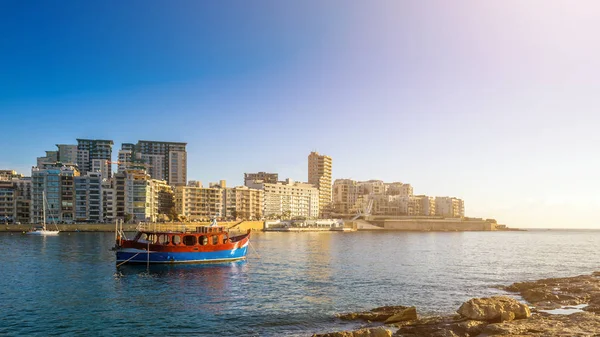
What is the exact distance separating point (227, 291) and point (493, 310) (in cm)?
2147

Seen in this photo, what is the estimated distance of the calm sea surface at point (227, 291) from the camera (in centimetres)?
2771

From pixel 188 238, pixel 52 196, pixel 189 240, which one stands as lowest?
pixel 189 240

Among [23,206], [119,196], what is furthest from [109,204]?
[23,206]

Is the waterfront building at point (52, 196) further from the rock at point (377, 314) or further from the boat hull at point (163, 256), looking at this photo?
the rock at point (377, 314)

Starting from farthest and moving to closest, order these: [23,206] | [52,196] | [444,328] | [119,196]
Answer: [23,206]
[119,196]
[52,196]
[444,328]

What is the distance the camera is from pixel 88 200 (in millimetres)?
142875

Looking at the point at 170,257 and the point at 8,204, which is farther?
the point at 8,204

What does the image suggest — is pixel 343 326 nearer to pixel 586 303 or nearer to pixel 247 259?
pixel 586 303

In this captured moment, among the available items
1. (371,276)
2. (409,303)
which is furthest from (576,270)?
(409,303)

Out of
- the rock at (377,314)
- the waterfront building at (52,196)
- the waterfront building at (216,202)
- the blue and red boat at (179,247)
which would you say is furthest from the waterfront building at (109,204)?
the rock at (377,314)

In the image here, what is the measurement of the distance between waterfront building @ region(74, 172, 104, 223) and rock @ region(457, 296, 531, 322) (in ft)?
447

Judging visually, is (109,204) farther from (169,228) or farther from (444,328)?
(444,328)

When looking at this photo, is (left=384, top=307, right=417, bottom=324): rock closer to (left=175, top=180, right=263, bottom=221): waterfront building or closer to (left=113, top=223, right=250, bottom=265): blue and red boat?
(left=113, top=223, right=250, bottom=265): blue and red boat

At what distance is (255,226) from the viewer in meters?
165
